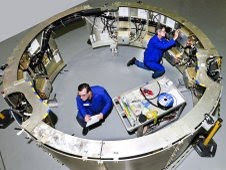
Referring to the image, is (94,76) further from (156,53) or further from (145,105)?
(145,105)

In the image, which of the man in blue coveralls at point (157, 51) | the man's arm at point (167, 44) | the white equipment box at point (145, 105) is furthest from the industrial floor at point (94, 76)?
the man's arm at point (167, 44)

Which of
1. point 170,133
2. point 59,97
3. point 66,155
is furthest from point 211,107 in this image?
point 59,97

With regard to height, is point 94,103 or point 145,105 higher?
point 94,103

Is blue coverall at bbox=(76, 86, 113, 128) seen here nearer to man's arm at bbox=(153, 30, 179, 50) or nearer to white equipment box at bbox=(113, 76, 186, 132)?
white equipment box at bbox=(113, 76, 186, 132)

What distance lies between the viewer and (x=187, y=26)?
539 centimetres

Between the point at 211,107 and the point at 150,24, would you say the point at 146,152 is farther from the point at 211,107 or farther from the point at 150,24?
the point at 150,24

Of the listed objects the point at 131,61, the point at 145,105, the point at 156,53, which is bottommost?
the point at 145,105

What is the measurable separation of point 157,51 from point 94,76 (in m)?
1.45

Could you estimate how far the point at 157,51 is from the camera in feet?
18.9

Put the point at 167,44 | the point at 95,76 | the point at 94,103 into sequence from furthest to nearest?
the point at 95,76 → the point at 167,44 → the point at 94,103

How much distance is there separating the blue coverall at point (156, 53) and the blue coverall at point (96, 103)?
1409 millimetres

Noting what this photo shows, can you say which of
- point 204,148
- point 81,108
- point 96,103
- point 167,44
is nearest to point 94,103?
point 96,103

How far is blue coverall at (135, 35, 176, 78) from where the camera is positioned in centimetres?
560

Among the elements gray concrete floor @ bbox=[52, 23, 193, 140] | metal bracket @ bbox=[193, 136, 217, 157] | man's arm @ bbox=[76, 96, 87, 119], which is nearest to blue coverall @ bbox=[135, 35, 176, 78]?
gray concrete floor @ bbox=[52, 23, 193, 140]
